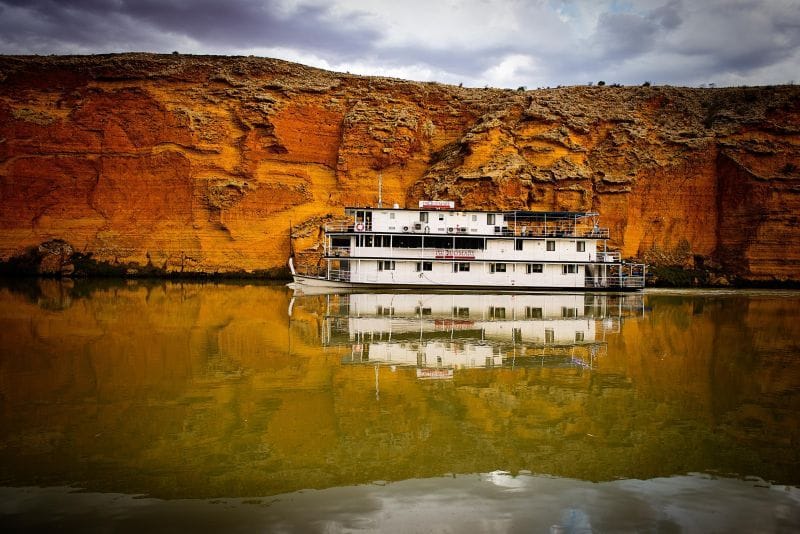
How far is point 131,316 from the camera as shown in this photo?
19.2 meters

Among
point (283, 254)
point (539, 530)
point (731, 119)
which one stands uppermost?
point (731, 119)

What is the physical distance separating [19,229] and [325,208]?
79.9 ft

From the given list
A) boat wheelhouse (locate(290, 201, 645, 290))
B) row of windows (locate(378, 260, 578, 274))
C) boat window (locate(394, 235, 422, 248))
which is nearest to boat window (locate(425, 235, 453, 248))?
boat wheelhouse (locate(290, 201, 645, 290))

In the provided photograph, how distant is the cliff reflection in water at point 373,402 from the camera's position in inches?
255

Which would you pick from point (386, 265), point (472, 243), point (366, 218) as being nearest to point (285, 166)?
point (366, 218)

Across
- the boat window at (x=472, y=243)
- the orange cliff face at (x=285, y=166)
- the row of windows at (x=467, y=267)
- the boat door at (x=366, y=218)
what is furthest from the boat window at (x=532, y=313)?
the orange cliff face at (x=285, y=166)

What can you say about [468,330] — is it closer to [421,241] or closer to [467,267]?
[421,241]

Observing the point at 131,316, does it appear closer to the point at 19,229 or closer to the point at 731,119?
the point at 19,229

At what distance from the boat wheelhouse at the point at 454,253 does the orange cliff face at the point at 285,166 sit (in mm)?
7049

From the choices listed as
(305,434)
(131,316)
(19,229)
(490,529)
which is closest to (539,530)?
(490,529)

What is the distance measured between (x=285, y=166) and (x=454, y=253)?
19.1 metres

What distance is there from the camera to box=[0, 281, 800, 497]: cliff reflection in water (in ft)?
21.3

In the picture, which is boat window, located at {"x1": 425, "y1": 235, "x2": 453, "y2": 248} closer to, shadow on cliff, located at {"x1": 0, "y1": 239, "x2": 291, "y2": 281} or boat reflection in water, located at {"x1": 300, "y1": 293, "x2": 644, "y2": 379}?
boat reflection in water, located at {"x1": 300, "y1": 293, "x2": 644, "y2": 379}

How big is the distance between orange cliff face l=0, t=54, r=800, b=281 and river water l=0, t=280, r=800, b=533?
1092 inches
